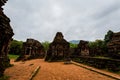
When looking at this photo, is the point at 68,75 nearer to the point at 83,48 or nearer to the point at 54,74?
the point at 54,74

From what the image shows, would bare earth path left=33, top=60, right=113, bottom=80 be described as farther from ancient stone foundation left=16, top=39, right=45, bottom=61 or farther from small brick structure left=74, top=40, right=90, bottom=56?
ancient stone foundation left=16, top=39, right=45, bottom=61

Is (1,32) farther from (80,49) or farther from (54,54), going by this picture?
(80,49)

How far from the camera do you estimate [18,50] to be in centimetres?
5353

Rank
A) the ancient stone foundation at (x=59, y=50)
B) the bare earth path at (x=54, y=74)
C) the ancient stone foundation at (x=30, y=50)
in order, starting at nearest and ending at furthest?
the bare earth path at (x=54, y=74), the ancient stone foundation at (x=59, y=50), the ancient stone foundation at (x=30, y=50)

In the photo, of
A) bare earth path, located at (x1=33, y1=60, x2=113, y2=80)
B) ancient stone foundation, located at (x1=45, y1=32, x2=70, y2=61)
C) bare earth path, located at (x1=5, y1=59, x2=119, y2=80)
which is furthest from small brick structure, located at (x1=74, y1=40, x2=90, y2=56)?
bare earth path, located at (x1=33, y1=60, x2=113, y2=80)

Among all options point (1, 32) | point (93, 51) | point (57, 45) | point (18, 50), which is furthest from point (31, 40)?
point (1, 32)

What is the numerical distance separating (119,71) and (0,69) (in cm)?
1083

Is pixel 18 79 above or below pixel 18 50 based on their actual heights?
below

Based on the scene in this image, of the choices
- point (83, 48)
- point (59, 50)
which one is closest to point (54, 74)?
point (59, 50)

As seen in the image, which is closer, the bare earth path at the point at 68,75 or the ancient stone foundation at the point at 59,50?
the bare earth path at the point at 68,75

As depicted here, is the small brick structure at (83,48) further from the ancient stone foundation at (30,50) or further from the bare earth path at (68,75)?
the bare earth path at (68,75)

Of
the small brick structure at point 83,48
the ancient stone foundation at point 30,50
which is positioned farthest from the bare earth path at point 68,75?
the ancient stone foundation at point 30,50

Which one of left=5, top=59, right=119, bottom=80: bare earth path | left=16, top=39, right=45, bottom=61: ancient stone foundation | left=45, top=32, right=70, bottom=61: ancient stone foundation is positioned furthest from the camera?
left=16, top=39, right=45, bottom=61: ancient stone foundation

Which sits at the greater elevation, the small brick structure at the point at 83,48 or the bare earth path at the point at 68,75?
the small brick structure at the point at 83,48
